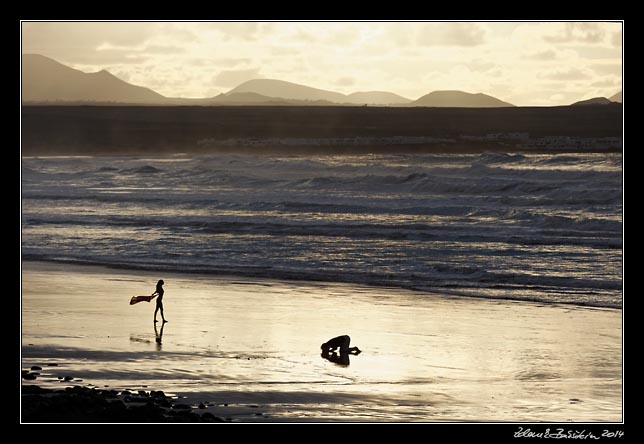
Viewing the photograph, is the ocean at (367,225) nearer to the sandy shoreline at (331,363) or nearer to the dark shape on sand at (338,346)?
the sandy shoreline at (331,363)

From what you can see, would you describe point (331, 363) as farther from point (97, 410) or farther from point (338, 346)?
point (97, 410)

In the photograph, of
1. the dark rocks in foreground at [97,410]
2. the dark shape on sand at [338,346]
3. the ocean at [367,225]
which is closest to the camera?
the dark rocks in foreground at [97,410]

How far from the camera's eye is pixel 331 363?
539 inches

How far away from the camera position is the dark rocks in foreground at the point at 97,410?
35.0 ft

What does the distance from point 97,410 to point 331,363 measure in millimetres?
3647

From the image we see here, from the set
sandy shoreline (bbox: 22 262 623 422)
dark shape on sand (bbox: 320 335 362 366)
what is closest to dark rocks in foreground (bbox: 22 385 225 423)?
sandy shoreline (bbox: 22 262 623 422)

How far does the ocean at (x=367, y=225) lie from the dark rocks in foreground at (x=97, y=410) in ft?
29.9

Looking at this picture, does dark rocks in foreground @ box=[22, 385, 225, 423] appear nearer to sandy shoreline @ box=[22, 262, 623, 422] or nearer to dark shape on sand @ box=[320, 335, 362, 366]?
sandy shoreline @ box=[22, 262, 623, 422]

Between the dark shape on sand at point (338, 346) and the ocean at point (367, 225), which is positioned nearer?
the dark shape on sand at point (338, 346)

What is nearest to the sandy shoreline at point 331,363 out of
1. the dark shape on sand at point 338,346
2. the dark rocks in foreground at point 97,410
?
the dark shape on sand at point 338,346

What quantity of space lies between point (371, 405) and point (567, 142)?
239 ft

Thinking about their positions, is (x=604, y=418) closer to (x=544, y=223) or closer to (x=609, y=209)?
(x=544, y=223)

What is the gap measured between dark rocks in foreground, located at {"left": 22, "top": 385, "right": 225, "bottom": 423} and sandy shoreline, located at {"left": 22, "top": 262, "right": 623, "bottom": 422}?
1.59ft
